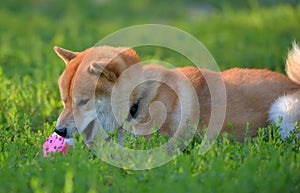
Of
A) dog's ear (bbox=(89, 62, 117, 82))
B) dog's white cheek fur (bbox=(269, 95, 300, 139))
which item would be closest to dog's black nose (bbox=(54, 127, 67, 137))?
dog's ear (bbox=(89, 62, 117, 82))

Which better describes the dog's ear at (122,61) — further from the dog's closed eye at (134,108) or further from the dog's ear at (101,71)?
the dog's closed eye at (134,108)

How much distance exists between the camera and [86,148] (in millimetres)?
5355

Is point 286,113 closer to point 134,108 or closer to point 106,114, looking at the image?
point 134,108

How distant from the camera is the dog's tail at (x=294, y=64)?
6.02m

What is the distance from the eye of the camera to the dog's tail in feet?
19.7

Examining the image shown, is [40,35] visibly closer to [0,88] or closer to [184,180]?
[0,88]

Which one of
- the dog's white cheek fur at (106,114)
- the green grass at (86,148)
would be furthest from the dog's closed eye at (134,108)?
the green grass at (86,148)

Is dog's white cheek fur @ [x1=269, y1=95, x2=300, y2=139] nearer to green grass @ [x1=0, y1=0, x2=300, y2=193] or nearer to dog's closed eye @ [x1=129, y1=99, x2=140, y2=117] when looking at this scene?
green grass @ [x1=0, y1=0, x2=300, y2=193]

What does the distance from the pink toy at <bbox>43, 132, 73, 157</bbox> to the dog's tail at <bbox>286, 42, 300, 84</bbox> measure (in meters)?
2.35

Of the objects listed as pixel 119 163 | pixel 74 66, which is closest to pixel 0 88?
pixel 74 66

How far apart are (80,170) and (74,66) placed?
4.81 feet

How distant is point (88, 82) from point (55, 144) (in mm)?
627

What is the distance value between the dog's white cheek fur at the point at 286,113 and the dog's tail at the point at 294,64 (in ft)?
1.27

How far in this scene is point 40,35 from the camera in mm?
11969
